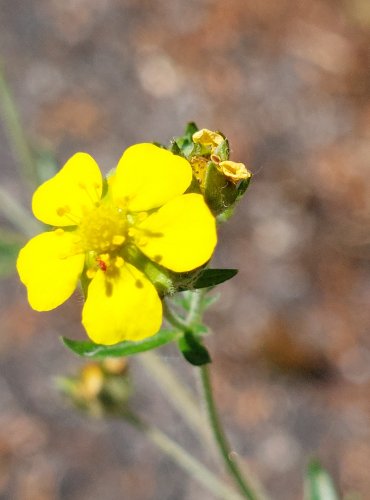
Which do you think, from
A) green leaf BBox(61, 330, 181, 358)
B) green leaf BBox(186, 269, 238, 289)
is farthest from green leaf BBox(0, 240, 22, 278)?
green leaf BBox(186, 269, 238, 289)

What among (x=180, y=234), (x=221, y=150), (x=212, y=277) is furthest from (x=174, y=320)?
(x=221, y=150)

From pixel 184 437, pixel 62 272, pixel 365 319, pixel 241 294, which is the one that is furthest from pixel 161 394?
pixel 62 272

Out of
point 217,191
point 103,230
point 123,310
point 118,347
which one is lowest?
point 118,347

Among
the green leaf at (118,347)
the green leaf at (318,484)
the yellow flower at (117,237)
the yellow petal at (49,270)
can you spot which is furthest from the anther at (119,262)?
the green leaf at (318,484)

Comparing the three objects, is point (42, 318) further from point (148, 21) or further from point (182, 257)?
point (182, 257)

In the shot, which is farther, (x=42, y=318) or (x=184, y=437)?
(x=42, y=318)

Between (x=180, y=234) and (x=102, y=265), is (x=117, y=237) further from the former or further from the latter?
(x=180, y=234)

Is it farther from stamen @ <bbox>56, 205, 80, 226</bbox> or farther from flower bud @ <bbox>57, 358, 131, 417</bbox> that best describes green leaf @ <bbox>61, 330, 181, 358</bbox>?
flower bud @ <bbox>57, 358, 131, 417</bbox>
